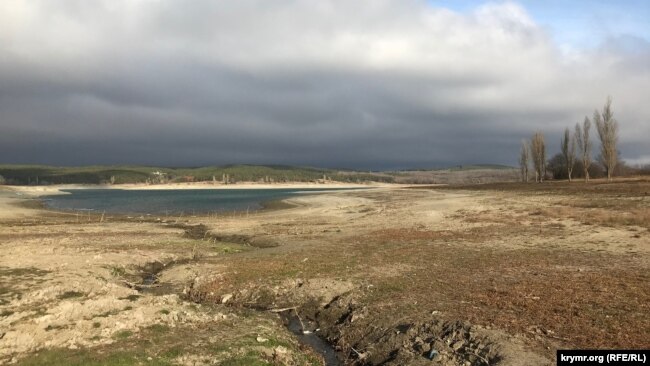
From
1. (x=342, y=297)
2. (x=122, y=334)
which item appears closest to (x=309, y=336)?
(x=342, y=297)

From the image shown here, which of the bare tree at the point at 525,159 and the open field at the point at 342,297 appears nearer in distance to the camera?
the open field at the point at 342,297

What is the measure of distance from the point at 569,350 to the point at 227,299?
13.6 meters

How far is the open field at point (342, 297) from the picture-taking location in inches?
498

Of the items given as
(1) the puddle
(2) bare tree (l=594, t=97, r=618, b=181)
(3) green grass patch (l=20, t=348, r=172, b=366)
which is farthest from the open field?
(2) bare tree (l=594, t=97, r=618, b=181)

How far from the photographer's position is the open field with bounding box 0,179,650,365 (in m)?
12.6

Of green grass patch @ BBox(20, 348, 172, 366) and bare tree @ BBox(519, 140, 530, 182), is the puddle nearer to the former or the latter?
green grass patch @ BBox(20, 348, 172, 366)

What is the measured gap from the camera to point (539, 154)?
133 m

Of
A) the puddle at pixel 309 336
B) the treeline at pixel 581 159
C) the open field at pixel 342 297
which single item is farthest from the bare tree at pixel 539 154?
the puddle at pixel 309 336

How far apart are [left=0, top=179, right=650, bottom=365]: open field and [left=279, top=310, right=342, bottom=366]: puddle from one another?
0.24 metres

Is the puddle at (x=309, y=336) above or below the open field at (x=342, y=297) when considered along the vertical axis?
below

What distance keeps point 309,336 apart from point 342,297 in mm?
3178

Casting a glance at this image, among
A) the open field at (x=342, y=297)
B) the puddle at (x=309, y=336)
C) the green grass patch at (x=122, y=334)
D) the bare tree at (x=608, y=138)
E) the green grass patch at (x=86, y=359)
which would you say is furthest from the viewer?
the bare tree at (x=608, y=138)

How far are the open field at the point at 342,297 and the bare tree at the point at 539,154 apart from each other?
10615cm

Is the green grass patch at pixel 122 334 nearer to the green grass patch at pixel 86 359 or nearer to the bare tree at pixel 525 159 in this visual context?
the green grass patch at pixel 86 359
